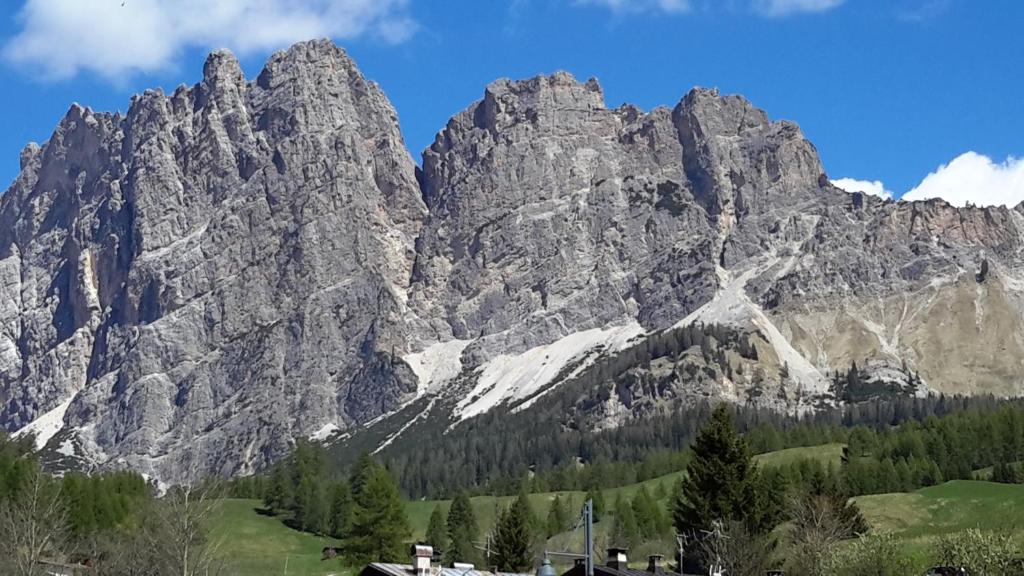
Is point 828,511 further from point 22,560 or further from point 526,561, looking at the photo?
point 22,560

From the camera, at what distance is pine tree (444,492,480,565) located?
502ft

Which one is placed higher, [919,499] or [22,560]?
[919,499]

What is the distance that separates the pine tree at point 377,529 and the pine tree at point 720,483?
28.8m

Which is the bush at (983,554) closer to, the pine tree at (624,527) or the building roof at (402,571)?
the building roof at (402,571)

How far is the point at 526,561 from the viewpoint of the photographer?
4429 inches

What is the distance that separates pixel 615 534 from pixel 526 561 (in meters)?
61.9

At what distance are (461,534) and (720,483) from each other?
77227mm

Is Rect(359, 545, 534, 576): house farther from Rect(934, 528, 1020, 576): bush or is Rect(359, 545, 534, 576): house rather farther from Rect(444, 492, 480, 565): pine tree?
Rect(444, 492, 480, 565): pine tree

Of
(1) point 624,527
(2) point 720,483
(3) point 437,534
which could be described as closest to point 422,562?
(2) point 720,483

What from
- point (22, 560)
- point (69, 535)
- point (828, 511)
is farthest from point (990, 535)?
point (69, 535)

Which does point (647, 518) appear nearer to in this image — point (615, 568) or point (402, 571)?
point (615, 568)

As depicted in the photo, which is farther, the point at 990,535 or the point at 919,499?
the point at 919,499

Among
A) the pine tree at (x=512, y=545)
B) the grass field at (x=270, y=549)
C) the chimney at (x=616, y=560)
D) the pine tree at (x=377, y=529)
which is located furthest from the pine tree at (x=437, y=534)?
the chimney at (x=616, y=560)

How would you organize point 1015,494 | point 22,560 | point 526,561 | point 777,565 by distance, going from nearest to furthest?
point 22,560
point 777,565
point 526,561
point 1015,494
